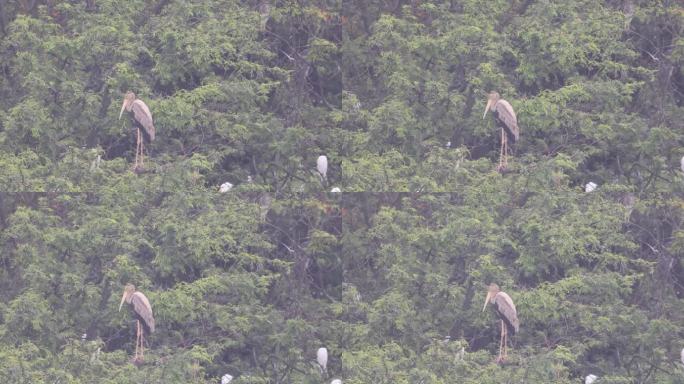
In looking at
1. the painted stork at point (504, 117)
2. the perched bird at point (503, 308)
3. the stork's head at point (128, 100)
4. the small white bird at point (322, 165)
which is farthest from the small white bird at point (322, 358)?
the stork's head at point (128, 100)

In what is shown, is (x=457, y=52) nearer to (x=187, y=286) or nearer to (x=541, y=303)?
(x=541, y=303)

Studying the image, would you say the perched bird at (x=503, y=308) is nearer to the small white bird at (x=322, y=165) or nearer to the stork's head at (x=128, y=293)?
the small white bird at (x=322, y=165)

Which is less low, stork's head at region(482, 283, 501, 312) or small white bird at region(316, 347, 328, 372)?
stork's head at region(482, 283, 501, 312)

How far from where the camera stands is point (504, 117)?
13.2m

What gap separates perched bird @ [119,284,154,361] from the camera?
12.5 meters

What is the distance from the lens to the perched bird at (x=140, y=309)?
1254 cm

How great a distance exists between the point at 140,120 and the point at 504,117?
11.4 ft

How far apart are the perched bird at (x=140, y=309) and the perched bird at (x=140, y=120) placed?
1.39 m

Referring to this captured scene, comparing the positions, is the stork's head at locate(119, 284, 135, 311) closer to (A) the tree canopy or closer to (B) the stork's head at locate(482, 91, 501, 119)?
(A) the tree canopy

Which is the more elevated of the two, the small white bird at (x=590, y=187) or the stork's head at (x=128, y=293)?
the small white bird at (x=590, y=187)

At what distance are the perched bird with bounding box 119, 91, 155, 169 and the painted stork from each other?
3218mm

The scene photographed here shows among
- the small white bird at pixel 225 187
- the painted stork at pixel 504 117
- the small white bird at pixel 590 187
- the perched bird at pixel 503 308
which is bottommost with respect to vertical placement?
the perched bird at pixel 503 308

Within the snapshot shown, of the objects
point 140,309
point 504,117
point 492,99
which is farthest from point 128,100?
point 504,117

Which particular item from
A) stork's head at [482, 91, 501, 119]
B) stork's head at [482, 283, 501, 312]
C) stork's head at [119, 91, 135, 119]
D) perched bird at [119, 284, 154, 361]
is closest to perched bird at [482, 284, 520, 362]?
stork's head at [482, 283, 501, 312]
